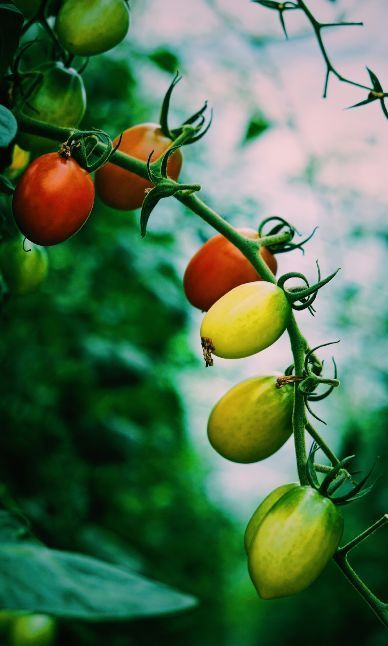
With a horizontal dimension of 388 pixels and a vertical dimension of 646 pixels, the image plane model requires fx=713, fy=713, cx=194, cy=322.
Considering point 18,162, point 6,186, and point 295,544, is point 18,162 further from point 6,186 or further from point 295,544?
point 295,544

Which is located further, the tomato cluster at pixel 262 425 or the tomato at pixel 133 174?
the tomato at pixel 133 174

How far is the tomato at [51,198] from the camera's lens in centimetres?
44

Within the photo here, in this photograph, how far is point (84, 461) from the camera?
1.19 m

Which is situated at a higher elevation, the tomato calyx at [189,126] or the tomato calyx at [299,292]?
the tomato calyx at [189,126]

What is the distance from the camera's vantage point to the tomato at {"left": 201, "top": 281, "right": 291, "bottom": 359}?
1.34ft

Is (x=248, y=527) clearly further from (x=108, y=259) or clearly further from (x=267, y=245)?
(x=108, y=259)

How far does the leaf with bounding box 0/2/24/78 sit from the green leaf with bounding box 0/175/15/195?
2.9 inches

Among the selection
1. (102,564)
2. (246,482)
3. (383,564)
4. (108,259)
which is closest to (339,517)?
(102,564)

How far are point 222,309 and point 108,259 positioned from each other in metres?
1.04

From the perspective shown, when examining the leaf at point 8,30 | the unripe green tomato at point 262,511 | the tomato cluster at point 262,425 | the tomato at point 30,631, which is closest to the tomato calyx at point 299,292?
the tomato cluster at point 262,425

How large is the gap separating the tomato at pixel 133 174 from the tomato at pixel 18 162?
7cm

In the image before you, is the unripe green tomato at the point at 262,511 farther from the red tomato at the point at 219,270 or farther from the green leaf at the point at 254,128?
the green leaf at the point at 254,128

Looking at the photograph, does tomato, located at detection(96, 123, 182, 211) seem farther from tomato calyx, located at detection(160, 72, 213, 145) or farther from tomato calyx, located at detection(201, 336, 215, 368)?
tomato calyx, located at detection(201, 336, 215, 368)

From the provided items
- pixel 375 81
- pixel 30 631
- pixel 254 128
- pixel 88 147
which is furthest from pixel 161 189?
pixel 254 128
